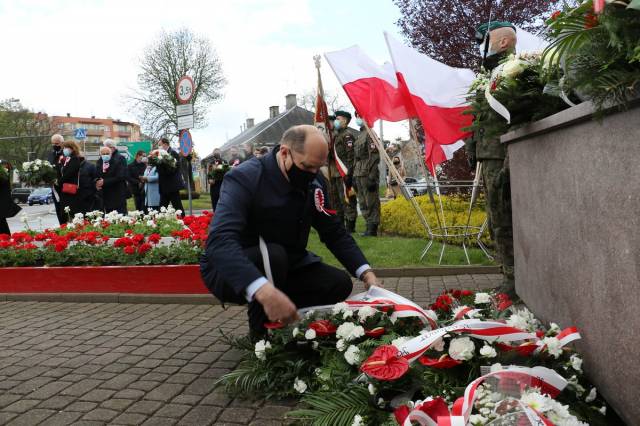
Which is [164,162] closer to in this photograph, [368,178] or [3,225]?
[3,225]

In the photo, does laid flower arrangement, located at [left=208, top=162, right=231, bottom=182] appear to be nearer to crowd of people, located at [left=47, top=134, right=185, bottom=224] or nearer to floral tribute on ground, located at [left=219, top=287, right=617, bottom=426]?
crowd of people, located at [left=47, top=134, right=185, bottom=224]

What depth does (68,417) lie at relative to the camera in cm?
315

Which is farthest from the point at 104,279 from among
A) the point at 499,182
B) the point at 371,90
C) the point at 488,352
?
the point at 488,352

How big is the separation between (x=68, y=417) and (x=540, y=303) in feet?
9.08

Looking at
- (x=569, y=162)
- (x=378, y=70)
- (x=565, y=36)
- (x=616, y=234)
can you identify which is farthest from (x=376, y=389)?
(x=378, y=70)

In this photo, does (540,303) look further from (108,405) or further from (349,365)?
(108,405)

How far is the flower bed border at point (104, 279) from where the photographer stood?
6.12m

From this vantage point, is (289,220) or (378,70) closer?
(289,220)

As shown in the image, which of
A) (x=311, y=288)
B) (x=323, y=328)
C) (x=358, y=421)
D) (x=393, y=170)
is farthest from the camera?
(x=393, y=170)

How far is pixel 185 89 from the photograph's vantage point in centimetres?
1223

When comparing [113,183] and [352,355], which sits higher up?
[113,183]

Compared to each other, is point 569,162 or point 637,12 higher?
point 637,12

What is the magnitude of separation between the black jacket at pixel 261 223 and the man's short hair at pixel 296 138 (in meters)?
0.22

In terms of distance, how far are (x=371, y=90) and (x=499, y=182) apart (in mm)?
3607
